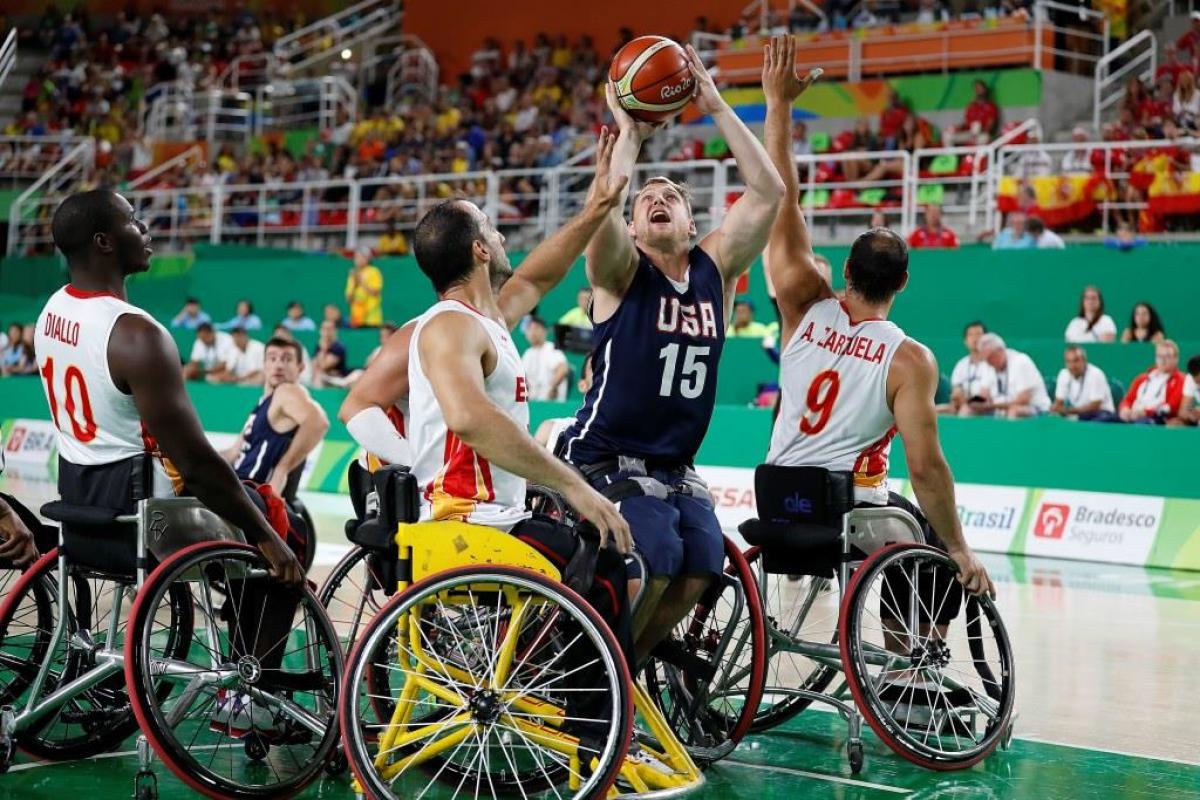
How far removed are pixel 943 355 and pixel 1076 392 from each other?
2.19m

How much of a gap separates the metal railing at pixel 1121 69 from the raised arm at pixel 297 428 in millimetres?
13726

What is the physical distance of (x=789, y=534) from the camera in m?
6.12

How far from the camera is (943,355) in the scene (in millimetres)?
16141

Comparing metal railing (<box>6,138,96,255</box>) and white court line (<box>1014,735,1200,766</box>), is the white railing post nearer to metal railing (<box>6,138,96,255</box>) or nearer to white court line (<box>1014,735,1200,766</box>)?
metal railing (<box>6,138,96,255</box>)

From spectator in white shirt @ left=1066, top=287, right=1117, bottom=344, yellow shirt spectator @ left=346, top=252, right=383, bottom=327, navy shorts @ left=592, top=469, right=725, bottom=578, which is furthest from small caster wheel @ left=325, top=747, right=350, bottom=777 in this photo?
yellow shirt spectator @ left=346, top=252, right=383, bottom=327

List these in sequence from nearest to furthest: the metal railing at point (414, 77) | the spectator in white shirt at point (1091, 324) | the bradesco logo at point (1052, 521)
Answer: the bradesco logo at point (1052, 521) < the spectator in white shirt at point (1091, 324) < the metal railing at point (414, 77)

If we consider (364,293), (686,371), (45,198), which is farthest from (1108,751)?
(45,198)

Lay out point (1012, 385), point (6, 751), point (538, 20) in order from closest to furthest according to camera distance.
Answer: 1. point (6, 751)
2. point (1012, 385)
3. point (538, 20)

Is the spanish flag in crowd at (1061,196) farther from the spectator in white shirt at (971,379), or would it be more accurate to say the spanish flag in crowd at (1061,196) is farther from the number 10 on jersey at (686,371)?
the number 10 on jersey at (686,371)

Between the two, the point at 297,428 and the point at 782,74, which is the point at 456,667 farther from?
the point at 297,428

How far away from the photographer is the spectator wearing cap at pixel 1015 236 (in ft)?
57.0

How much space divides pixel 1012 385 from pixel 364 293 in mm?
9002

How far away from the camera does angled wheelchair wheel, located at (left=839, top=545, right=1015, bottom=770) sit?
19.0ft

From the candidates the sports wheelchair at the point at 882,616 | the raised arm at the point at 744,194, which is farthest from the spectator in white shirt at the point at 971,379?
the raised arm at the point at 744,194
